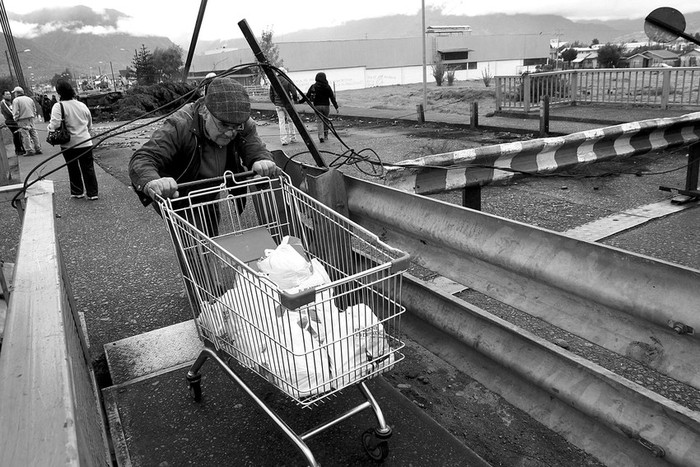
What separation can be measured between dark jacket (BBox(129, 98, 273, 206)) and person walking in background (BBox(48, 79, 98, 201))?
18.9 feet

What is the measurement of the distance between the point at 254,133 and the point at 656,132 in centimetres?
445

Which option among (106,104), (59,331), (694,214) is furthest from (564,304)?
(106,104)

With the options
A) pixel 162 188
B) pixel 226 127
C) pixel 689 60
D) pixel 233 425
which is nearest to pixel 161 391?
pixel 233 425

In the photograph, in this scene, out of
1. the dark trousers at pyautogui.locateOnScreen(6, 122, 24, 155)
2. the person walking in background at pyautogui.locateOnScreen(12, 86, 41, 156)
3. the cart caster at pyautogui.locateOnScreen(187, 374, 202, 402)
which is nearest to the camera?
the cart caster at pyautogui.locateOnScreen(187, 374, 202, 402)

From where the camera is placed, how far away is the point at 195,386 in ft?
11.0

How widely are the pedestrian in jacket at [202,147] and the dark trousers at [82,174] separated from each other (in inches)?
244

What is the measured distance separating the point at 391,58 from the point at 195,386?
9762 centimetres

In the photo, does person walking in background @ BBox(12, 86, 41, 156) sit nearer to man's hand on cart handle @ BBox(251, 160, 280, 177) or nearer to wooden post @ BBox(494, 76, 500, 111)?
wooden post @ BBox(494, 76, 500, 111)

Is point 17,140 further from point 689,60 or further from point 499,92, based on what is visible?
point 689,60

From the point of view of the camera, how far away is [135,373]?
3742 millimetres

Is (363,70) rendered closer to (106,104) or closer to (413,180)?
(106,104)

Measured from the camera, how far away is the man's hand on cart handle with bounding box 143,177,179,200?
314 cm

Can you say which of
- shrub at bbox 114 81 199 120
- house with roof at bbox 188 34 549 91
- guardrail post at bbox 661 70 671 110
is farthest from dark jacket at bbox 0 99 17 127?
house with roof at bbox 188 34 549 91

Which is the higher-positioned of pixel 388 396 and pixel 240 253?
pixel 240 253
